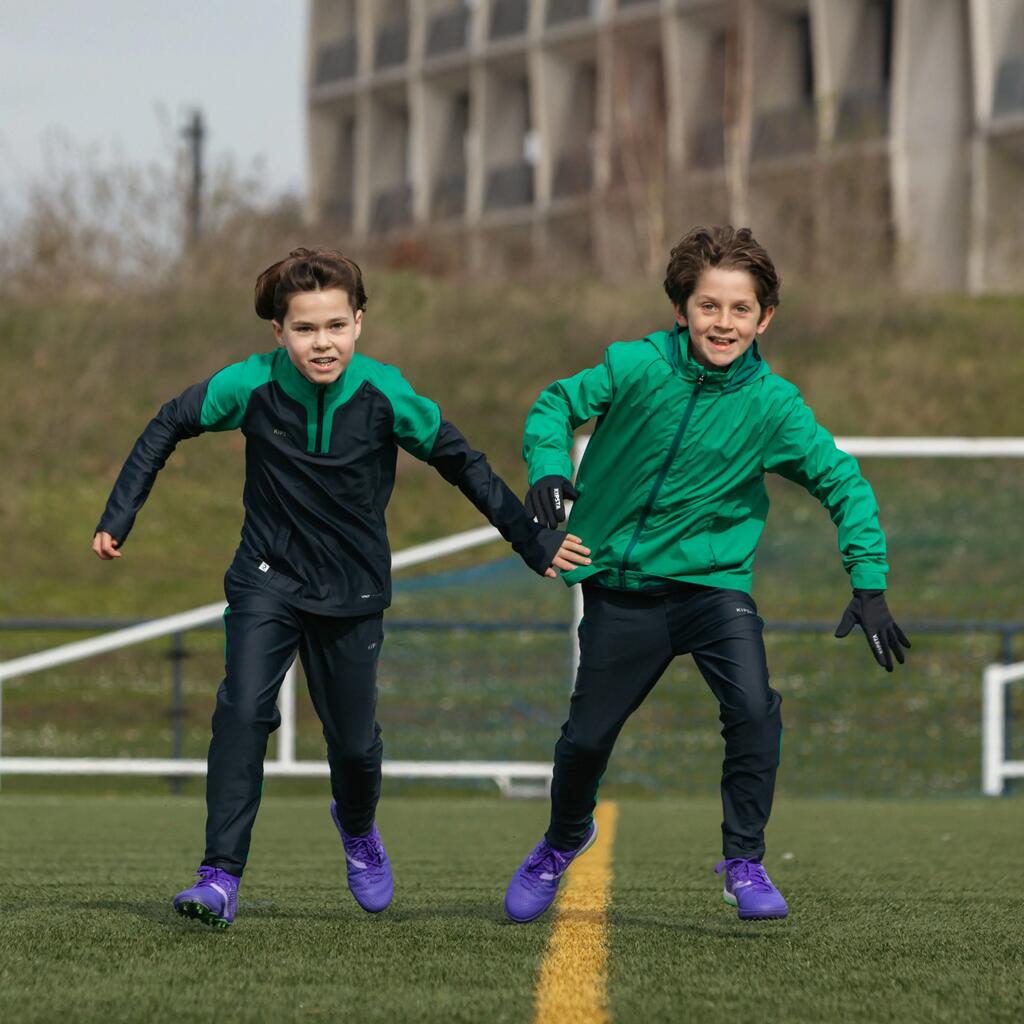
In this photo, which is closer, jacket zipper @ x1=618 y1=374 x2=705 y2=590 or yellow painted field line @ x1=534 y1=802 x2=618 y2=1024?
yellow painted field line @ x1=534 y1=802 x2=618 y2=1024

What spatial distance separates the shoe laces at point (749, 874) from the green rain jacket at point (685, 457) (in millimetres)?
688

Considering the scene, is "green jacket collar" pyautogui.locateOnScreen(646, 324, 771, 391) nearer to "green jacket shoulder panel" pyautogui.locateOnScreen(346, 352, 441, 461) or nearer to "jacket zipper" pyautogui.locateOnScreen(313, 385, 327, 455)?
"green jacket shoulder panel" pyautogui.locateOnScreen(346, 352, 441, 461)

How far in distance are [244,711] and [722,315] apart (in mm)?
1535

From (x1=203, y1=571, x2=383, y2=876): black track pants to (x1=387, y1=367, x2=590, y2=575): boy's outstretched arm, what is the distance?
41 cm

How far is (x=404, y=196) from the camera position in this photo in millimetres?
38250

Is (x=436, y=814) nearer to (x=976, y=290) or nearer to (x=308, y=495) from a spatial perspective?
(x=308, y=495)

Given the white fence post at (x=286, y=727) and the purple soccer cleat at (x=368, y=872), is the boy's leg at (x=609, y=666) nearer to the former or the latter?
the purple soccer cleat at (x=368, y=872)

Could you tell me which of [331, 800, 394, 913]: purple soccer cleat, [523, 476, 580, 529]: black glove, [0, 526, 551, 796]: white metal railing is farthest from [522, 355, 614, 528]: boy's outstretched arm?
[0, 526, 551, 796]: white metal railing

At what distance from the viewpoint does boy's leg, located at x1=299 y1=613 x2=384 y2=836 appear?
495 cm

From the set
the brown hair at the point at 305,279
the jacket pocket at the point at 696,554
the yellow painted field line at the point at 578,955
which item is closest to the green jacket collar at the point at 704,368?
the jacket pocket at the point at 696,554

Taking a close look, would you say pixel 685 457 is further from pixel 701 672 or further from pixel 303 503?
pixel 303 503

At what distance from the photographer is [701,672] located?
16.2 feet

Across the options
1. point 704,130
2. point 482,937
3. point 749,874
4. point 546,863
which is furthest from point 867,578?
Answer: point 704,130

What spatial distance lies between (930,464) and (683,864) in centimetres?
1516
